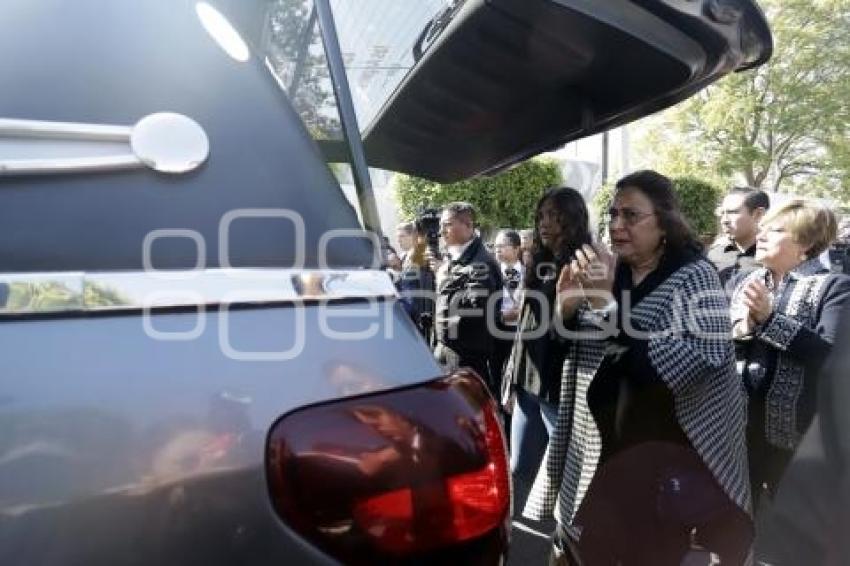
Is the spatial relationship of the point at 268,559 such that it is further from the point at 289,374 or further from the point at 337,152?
the point at 337,152

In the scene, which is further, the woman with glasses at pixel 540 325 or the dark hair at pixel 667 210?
the woman with glasses at pixel 540 325

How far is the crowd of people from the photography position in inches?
92.7

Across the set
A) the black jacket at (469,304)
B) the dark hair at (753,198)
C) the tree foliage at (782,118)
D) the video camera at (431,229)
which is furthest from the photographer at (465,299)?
the tree foliage at (782,118)

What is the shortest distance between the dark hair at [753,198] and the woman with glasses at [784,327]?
830mm

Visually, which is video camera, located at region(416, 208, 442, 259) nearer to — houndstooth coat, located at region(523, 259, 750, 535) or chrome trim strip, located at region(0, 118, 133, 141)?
houndstooth coat, located at region(523, 259, 750, 535)

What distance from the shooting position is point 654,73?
5.97 ft

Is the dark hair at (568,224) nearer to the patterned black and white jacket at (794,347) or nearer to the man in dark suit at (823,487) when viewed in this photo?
the patterned black and white jacket at (794,347)

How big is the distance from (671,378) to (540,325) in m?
1.10

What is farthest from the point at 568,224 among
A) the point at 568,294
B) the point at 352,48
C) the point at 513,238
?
the point at 513,238

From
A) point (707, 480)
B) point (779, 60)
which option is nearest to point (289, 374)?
point (707, 480)

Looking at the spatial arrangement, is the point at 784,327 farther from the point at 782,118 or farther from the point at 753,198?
the point at 782,118

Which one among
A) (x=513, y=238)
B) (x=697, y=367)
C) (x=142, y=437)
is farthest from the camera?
(x=513, y=238)

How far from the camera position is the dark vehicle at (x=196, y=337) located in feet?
2.62

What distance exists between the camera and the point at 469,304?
4.63 metres
